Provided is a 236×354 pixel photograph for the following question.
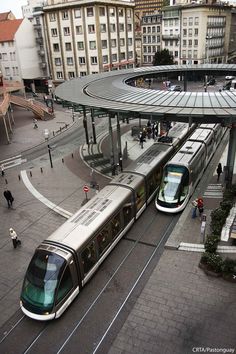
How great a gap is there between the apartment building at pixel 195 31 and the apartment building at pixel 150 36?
290cm

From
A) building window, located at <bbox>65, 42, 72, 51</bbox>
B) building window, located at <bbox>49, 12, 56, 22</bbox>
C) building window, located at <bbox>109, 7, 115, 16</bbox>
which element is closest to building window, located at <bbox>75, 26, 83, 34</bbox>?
building window, located at <bbox>65, 42, 72, 51</bbox>

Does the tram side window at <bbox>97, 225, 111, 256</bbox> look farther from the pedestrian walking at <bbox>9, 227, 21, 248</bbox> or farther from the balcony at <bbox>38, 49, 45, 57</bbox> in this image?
the balcony at <bbox>38, 49, 45, 57</bbox>

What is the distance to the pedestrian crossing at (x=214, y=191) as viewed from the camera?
967 inches

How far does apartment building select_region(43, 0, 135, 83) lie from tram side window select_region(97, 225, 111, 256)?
59.5m

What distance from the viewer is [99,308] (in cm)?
1541

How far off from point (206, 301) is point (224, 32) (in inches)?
3978

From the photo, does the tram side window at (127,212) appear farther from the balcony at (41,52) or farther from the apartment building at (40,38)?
the balcony at (41,52)

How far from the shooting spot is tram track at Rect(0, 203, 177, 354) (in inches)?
542

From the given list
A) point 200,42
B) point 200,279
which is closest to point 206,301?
point 200,279

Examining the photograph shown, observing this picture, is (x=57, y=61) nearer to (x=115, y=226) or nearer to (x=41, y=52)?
(x=41, y=52)

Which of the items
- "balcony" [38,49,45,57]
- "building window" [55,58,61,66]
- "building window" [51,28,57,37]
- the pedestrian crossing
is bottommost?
the pedestrian crossing

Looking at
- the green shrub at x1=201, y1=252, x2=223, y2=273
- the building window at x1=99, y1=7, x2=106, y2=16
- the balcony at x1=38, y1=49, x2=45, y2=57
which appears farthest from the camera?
the balcony at x1=38, y1=49, x2=45, y2=57

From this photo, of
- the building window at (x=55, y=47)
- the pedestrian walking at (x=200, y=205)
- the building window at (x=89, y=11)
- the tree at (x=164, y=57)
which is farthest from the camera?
the tree at (x=164, y=57)

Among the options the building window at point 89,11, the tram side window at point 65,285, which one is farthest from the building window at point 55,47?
the tram side window at point 65,285
